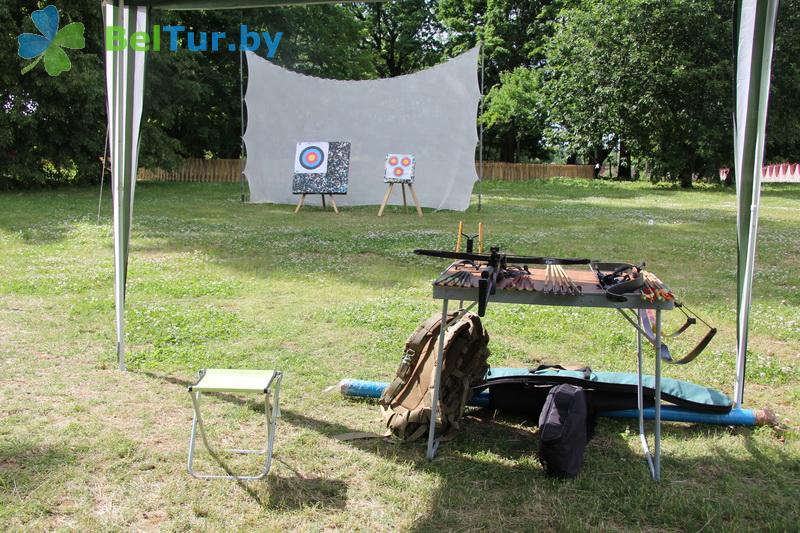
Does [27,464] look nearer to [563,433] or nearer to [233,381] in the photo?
[233,381]

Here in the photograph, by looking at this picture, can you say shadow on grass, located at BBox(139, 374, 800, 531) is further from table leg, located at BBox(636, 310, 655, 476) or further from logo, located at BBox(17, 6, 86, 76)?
logo, located at BBox(17, 6, 86, 76)

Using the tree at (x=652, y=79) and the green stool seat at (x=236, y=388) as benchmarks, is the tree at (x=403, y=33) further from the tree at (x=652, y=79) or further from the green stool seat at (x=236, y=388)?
the green stool seat at (x=236, y=388)

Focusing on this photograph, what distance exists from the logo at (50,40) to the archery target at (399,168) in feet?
30.8

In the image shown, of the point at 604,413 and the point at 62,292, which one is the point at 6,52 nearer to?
the point at 62,292

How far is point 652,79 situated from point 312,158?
47.0 feet

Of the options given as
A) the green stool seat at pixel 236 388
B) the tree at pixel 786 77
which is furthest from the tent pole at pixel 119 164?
the tree at pixel 786 77

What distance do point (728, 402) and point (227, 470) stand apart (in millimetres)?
2356

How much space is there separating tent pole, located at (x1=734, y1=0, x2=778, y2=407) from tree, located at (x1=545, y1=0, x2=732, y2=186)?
68.9 ft

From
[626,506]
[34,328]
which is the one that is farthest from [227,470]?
[34,328]

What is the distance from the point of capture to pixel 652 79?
22938 millimetres

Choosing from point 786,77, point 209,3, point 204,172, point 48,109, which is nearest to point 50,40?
point 209,3

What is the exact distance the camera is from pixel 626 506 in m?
2.49

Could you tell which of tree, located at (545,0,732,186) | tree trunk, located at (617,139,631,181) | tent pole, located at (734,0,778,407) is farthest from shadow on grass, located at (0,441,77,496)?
tree trunk, located at (617,139,631,181)

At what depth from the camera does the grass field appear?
2.47 metres
